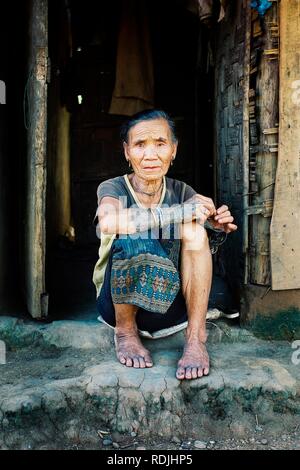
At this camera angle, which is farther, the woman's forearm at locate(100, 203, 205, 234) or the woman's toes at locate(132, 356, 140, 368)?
the woman's toes at locate(132, 356, 140, 368)

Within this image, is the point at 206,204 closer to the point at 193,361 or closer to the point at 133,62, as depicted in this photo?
the point at 193,361

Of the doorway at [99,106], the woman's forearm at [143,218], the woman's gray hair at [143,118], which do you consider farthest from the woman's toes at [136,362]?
the doorway at [99,106]

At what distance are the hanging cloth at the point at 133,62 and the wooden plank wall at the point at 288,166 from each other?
2151mm

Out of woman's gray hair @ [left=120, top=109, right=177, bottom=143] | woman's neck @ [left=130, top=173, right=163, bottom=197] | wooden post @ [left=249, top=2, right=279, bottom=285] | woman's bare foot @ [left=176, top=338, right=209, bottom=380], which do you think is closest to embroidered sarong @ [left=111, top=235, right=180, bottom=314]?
woman's bare foot @ [left=176, top=338, right=209, bottom=380]

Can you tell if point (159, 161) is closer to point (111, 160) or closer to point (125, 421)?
point (125, 421)

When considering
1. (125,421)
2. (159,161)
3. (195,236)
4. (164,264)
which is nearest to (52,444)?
(125,421)

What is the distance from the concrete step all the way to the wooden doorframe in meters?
0.65

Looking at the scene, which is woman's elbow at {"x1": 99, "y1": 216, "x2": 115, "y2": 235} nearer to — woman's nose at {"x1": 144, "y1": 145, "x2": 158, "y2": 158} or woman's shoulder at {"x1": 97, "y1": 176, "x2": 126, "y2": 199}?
woman's shoulder at {"x1": 97, "y1": 176, "x2": 126, "y2": 199}

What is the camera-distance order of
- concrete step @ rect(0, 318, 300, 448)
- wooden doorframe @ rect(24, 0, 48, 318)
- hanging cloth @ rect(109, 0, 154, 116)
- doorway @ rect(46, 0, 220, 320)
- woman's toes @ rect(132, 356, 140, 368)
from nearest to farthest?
concrete step @ rect(0, 318, 300, 448)
woman's toes @ rect(132, 356, 140, 368)
wooden doorframe @ rect(24, 0, 48, 318)
hanging cloth @ rect(109, 0, 154, 116)
doorway @ rect(46, 0, 220, 320)

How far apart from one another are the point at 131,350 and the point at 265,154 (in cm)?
139

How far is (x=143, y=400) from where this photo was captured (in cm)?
276

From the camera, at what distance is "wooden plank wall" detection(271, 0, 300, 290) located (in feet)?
10.5

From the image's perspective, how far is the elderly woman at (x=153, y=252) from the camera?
112 inches

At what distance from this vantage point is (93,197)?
19.6 feet
